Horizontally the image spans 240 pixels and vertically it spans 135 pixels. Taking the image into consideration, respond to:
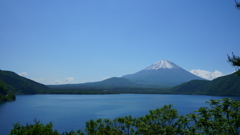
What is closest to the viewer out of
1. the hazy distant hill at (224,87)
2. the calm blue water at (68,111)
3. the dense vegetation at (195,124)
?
the dense vegetation at (195,124)

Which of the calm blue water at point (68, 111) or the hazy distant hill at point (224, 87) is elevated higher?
the hazy distant hill at point (224, 87)

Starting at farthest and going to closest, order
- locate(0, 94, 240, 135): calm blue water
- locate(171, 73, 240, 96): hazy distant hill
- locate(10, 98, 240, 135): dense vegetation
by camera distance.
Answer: locate(171, 73, 240, 96): hazy distant hill, locate(0, 94, 240, 135): calm blue water, locate(10, 98, 240, 135): dense vegetation

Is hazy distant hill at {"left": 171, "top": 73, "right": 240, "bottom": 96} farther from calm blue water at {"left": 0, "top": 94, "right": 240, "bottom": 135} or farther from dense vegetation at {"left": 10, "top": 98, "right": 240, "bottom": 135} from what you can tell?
dense vegetation at {"left": 10, "top": 98, "right": 240, "bottom": 135}

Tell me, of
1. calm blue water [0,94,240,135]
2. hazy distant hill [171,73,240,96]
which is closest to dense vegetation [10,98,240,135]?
calm blue water [0,94,240,135]

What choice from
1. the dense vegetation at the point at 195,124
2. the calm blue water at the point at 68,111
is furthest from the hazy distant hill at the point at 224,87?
the dense vegetation at the point at 195,124

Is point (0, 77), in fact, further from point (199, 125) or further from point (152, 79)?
point (152, 79)

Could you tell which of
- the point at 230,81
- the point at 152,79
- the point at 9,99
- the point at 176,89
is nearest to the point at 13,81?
the point at 9,99

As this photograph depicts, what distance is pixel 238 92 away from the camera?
6122cm

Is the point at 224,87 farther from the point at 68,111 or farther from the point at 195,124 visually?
the point at 195,124

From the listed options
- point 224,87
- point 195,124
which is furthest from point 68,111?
point 224,87

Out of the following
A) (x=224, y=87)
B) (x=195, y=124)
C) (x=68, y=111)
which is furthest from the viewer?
(x=224, y=87)

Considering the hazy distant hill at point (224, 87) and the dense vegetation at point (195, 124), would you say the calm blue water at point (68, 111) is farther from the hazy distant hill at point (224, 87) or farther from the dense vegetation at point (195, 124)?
the hazy distant hill at point (224, 87)

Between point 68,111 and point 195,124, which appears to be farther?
point 68,111

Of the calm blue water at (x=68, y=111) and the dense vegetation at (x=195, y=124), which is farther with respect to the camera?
the calm blue water at (x=68, y=111)
